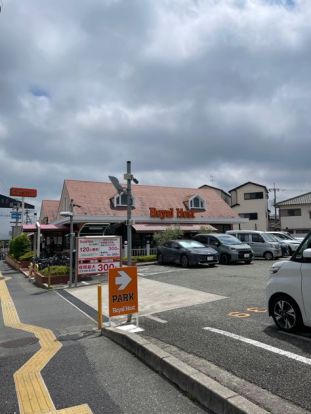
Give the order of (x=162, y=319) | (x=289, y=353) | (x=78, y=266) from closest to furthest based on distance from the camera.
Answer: (x=289, y=353) < (x=162, y=319) < (x=78, y=266)

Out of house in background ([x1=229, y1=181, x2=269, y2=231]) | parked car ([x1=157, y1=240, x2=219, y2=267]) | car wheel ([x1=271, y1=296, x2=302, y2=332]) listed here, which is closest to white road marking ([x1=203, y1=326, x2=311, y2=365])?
car wheel ([x1=271, y1=296, x2=302, y2=332])

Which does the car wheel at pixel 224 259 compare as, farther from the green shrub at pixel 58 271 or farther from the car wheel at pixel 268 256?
the green shrub at pixel 58 271

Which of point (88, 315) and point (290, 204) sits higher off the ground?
point (290, 204)

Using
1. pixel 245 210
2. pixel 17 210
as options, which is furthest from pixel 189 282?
pixel 245 210

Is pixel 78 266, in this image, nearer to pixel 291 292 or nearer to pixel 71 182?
pixel 291 292

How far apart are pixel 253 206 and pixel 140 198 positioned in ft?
84.9

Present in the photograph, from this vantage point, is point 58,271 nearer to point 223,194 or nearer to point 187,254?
point 187,254

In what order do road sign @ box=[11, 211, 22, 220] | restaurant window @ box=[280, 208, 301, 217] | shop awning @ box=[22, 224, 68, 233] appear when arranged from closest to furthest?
1. shop awning @ box=[22, 224, 68, 233]
2. road sign @ box=[11, 211, 22, 220]
3. restaurant window @ box=[280, 208, 301, 217]

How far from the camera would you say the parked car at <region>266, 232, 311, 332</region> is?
19.2 ft

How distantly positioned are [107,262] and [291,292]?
10.0 m

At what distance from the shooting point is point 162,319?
7926 millimetres

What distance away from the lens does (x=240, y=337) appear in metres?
6.01

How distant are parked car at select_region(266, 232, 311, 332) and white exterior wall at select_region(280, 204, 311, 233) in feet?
143

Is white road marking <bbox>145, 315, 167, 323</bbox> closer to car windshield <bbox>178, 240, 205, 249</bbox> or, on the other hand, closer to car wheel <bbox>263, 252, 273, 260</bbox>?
car windshield <bbox>178, 240, 205, 249</bbox>
